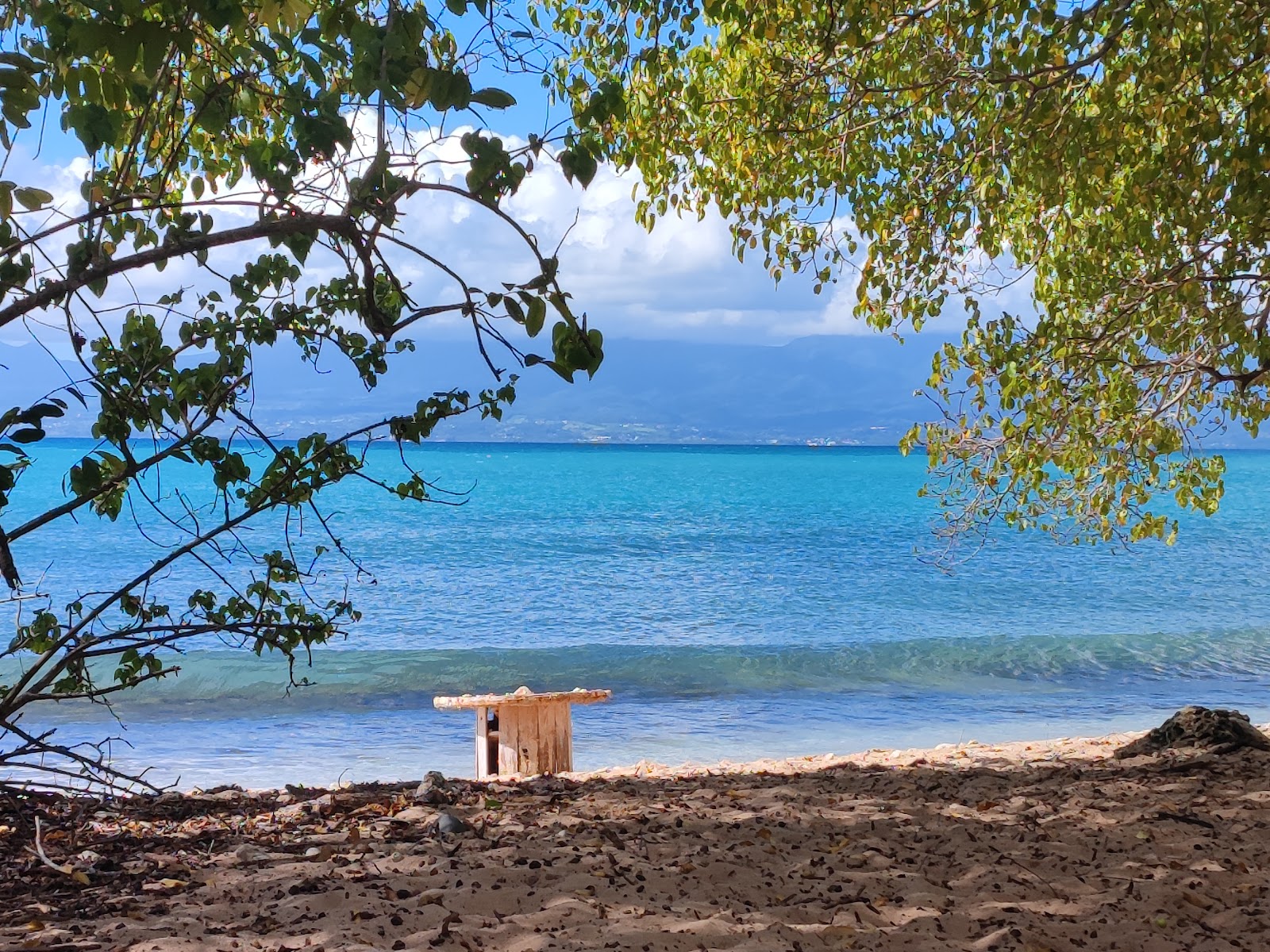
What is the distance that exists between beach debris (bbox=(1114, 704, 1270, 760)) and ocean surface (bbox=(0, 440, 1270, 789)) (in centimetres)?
136

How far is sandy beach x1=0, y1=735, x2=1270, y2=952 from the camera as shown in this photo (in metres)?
3.58

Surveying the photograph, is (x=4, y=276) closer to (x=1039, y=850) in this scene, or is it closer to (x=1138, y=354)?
(x=1039, y=850)

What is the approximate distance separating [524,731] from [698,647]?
11.1 meters

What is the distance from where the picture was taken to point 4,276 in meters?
3.12

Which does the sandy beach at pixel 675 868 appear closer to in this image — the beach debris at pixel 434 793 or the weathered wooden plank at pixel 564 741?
the beach debris at pixel 434 793

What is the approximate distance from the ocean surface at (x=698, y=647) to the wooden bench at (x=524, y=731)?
212cm

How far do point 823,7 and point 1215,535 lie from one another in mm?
45745

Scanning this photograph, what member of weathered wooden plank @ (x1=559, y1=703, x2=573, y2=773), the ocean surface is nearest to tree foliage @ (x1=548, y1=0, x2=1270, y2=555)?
the ocean surface

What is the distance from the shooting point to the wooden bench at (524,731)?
8383 millimetres

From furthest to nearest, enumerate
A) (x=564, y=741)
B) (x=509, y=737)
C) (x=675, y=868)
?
(x=564, y=741)
(x=509, y=737)
(x=675, y=868)

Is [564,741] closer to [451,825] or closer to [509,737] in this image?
[509,737]

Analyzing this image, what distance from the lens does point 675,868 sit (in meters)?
4.30

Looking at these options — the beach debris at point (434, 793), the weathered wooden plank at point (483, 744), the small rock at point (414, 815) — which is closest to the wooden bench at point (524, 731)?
the weathered wooden plank at point (483, 744)

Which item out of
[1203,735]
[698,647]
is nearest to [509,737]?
[1203,735]
